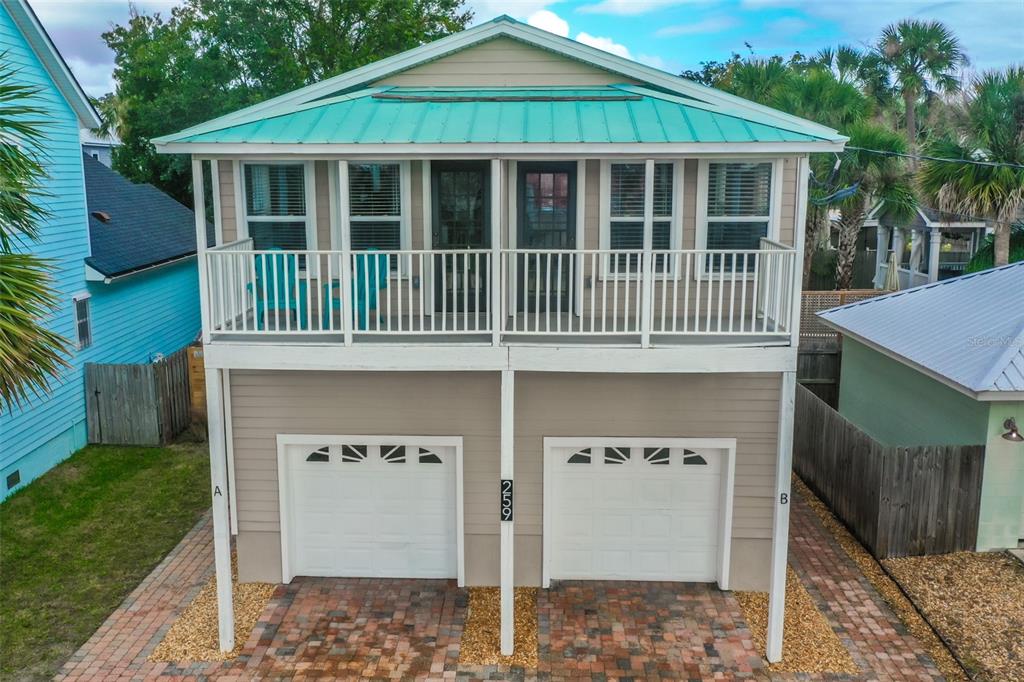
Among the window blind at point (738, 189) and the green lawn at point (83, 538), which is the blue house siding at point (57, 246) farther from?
the window blind at point (738, 189)

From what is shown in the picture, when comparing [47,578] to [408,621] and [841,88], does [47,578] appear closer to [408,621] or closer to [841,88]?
[408,621]

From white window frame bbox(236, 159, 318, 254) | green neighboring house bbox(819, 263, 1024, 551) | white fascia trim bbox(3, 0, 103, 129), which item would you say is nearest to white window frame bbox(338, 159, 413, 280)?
white window frame bbox(236, 159, 318, 254)

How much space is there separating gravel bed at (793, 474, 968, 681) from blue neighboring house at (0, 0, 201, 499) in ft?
38.4

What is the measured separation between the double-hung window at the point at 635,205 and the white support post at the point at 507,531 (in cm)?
237

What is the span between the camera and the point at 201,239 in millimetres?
8961

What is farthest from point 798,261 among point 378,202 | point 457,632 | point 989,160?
point 989,160

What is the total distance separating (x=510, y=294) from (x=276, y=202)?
126 inches

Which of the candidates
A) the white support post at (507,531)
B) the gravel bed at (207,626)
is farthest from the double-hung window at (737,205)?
the gravel bed at (207,626)

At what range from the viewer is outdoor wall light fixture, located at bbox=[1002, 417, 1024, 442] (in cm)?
1055

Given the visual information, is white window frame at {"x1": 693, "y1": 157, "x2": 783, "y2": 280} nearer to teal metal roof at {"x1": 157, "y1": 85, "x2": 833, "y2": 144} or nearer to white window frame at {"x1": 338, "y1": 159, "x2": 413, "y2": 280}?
teal metal roof at {"x1": 157, "y1": 85, "x2": 833, "y2": 144}

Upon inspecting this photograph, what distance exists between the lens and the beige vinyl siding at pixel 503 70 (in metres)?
10.8

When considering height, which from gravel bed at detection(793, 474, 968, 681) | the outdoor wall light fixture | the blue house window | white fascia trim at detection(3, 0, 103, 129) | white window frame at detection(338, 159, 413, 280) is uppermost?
white fascia trim at detection(3, 0, 103, 129)

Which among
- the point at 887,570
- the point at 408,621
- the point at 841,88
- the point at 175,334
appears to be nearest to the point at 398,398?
the point at 408,621

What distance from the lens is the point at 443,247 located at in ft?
35.3
